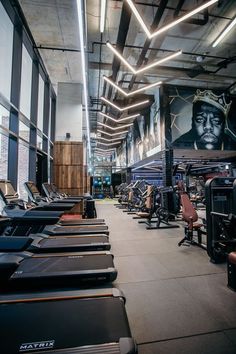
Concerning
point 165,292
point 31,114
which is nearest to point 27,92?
point 31,114

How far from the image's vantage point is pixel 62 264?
99.1 inches

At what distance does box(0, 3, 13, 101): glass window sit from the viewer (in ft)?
14.5

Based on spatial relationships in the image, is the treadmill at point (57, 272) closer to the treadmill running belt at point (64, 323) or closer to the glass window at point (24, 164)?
the treadmill running belt at point (64, 323)

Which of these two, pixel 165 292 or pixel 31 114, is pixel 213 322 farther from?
pixel 31 114

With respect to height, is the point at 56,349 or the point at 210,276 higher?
the point at 56,349

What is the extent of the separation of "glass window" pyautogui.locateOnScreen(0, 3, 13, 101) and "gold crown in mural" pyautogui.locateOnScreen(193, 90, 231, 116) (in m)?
7.36

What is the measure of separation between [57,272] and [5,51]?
4.74 meters

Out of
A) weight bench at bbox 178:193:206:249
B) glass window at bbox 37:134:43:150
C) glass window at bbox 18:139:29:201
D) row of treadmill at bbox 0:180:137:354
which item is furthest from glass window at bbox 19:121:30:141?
weight bench at bbox 178:193:206:249

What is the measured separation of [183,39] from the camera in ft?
20.1

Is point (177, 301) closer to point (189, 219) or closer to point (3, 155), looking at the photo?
point (189, 219)

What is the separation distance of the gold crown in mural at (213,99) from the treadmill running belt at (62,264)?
28.6 ft

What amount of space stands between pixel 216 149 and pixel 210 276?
7.82 metres

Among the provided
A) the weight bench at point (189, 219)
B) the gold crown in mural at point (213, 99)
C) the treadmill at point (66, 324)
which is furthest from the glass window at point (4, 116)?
the gold crown in mural at point (213, 99)

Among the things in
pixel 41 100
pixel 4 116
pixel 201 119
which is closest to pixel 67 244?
pixel 4 116
